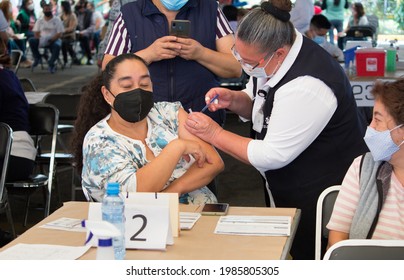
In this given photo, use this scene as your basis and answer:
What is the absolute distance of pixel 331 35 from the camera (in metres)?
14.8

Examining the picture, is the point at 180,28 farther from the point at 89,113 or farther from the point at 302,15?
the point at 302,15

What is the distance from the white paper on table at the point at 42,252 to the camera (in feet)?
8.40

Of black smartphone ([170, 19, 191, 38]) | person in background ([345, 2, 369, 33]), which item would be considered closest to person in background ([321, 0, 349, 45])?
person in background ([345, 2, 369, 33])

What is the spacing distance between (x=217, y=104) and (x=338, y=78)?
2.13 feet

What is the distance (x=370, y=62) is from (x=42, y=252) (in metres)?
4.37

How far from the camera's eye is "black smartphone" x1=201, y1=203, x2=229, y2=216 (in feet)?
10.3

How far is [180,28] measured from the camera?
4023mm

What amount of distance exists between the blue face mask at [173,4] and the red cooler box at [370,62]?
8.68ft

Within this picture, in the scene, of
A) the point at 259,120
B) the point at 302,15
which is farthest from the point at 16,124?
the point at 302,15

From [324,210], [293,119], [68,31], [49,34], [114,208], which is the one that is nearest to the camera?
[114,208]

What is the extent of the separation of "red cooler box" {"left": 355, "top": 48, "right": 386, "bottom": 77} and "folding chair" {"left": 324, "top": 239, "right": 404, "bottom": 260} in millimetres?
4239

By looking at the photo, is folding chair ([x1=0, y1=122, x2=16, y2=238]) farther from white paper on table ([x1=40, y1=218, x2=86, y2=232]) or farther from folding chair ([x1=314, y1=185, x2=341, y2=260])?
folding chair ([x1=314, y1=185, x2=341, y2=260])

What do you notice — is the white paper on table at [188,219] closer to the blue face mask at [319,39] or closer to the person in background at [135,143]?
the person in background at [135,143]

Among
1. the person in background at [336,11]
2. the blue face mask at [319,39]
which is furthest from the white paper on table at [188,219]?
the person in background at [336,11]
